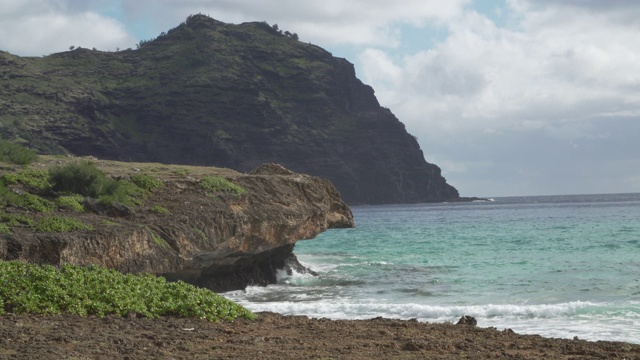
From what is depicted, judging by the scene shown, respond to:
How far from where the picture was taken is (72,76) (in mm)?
118812

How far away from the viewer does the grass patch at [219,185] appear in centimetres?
2020

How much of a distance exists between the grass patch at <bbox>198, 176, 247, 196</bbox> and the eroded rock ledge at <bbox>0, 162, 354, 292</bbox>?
0.19 meters

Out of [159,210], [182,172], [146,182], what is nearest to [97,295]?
[159,210]

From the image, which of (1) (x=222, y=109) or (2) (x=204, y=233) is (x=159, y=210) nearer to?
(2) (x=204, y=233)

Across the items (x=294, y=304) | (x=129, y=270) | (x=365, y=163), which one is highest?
(x=365, y=163)

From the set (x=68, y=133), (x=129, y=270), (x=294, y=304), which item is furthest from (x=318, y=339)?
(x=68, y=133)

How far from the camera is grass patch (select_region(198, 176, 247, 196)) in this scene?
20203 mm

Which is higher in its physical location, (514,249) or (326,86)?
(326,86)

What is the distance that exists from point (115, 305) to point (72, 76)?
375 feet

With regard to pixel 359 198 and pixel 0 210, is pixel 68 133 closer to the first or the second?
pixel 359 198

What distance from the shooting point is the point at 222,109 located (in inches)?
5217

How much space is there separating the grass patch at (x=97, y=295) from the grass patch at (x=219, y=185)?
7232 millimetres

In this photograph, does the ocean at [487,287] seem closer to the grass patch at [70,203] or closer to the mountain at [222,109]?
the grass patch at [70,203]

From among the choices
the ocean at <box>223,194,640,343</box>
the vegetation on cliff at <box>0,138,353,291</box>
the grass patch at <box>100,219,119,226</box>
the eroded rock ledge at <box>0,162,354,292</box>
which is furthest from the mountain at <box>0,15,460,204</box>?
the grass patch at <box>100,219,119,226</box>
